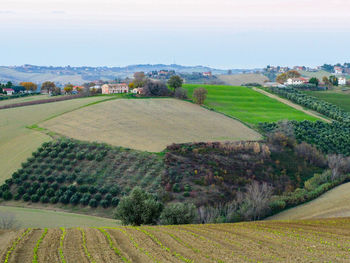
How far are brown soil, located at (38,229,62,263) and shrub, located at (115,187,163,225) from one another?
835 centimetres

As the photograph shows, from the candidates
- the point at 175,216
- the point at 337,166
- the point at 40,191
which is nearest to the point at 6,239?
the point at 175,216

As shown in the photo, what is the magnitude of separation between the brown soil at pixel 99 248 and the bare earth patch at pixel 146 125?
24887 mm

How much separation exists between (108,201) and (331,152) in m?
35.7

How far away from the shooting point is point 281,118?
229ft

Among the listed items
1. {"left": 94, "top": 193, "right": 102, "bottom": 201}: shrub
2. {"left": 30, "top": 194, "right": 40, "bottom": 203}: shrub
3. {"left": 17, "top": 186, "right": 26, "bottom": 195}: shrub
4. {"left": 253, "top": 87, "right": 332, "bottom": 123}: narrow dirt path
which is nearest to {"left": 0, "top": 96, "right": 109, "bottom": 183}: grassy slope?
{"left": 17, "top": 186, "right": 26, "bottom": 195}: shrub

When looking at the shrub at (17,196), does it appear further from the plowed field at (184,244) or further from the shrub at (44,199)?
the plowed field at (184,244)

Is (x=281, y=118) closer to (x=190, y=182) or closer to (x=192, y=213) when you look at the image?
(x=190, y=182)

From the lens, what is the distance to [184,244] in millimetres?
18766

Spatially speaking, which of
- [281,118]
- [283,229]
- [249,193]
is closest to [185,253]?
[283,229]

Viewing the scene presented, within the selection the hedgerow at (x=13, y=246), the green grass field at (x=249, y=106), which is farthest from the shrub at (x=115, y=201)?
the green grass field at (x=249, y=106)

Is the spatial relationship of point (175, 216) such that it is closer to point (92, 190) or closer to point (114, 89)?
point (92, 190)

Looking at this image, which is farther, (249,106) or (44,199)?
(249,106)

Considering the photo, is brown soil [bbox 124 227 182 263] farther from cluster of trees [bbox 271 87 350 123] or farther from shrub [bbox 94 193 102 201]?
cluster of trees [bbox 271 87 350 123]

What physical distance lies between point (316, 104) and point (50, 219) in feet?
226
